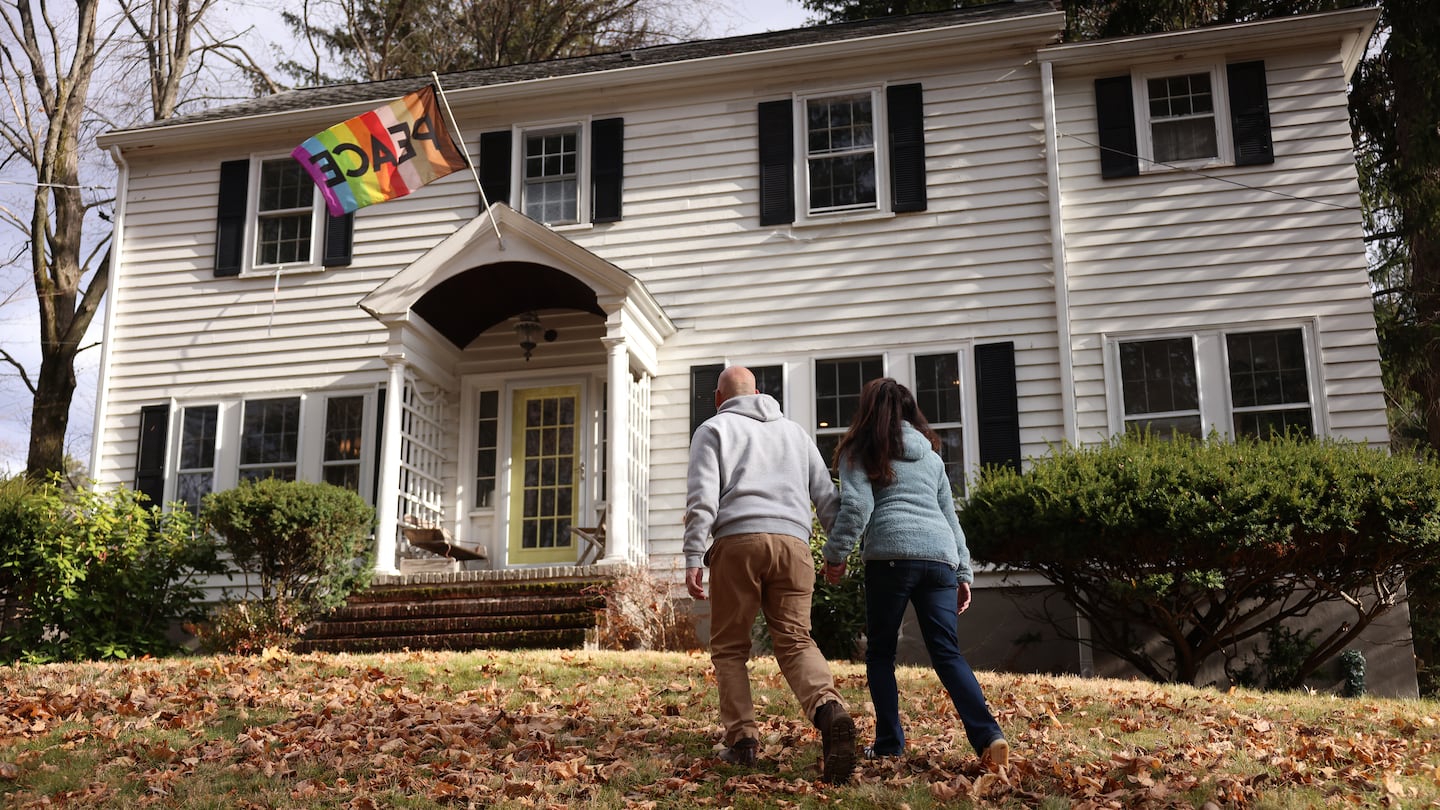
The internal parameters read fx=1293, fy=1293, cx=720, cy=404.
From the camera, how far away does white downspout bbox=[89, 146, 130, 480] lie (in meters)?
14.5

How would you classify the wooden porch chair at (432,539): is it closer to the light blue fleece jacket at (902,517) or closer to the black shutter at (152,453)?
Answer: the black shutter at (152,453)

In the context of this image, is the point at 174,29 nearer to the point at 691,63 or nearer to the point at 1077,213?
the point at 691,63

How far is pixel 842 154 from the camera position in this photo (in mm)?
13555

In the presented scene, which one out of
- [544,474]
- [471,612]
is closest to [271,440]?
[544,474]

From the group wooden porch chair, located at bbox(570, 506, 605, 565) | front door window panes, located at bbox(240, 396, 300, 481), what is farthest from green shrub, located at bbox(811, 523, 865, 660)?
front door window panes, located at bbox(240, 396, 300, 481)

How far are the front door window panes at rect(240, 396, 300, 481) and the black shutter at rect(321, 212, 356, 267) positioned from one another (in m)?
1.60

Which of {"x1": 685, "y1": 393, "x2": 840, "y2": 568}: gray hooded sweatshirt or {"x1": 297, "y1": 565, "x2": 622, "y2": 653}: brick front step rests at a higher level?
{"x1": 685, "y1": 393, "x2": 840, "y2": 568}: gray hooded sweatshirt

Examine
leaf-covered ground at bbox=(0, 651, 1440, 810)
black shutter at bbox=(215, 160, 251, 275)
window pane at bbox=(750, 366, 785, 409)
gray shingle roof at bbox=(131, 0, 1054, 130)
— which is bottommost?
leaf-covered ground at bbox=(0, 651, 1440, 810)

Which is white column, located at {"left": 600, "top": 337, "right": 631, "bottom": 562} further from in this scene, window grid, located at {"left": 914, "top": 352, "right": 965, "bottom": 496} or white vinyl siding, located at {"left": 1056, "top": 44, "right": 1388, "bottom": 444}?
white vinyl siding, located at {"left": 1056, "top": 44, "right": 1388, "bottom": 444}

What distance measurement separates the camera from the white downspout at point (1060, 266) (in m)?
12.3

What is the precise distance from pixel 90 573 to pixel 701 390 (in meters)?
6.16

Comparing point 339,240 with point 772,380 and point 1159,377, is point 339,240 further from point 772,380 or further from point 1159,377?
point 1159,377

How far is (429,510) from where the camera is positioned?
13.6 metres

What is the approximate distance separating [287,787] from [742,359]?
819 centimetres
